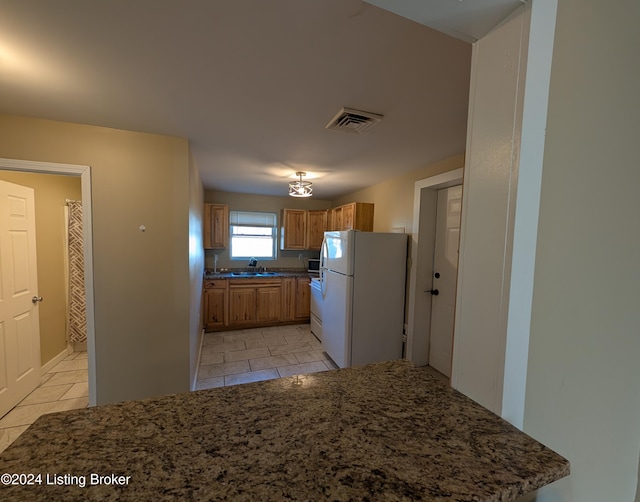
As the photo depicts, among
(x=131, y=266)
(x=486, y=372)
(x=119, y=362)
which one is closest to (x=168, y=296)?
(x=131, y=266)

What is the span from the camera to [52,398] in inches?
96.2

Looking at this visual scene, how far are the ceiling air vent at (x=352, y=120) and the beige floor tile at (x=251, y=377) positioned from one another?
258cm

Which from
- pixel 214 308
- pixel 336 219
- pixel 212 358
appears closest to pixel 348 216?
pixel 336 219

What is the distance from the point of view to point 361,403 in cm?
68

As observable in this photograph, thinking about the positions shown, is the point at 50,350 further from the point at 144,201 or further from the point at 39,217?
the point at 144,201

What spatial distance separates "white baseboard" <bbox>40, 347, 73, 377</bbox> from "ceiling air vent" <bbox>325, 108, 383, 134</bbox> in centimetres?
387

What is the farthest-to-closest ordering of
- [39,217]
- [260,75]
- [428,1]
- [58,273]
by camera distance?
[58,273]
[39,217]
[260,75]
[428,1]

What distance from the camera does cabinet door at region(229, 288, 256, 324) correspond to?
4.34 m

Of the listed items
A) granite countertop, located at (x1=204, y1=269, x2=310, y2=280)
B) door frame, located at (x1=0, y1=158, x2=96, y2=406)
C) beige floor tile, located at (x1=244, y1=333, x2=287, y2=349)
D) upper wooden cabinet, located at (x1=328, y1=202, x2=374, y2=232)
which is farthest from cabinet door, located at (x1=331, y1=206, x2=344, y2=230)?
door frame, located at (x1=0, y1=158, x2=96, y2=406)

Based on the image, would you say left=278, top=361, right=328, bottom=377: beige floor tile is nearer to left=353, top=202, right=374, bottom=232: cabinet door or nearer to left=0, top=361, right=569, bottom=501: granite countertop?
left=353, top=202, right=374, bottom=232: cabinet door

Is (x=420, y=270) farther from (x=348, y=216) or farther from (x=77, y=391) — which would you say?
(x=77, y=391)

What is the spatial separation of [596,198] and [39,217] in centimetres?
451

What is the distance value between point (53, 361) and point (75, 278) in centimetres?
97

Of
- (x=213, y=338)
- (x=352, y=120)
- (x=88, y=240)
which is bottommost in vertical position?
(x=213, y=338)
